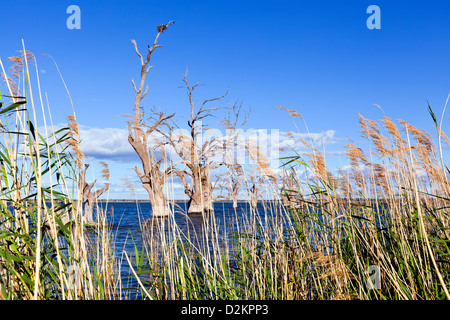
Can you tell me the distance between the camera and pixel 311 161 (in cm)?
289

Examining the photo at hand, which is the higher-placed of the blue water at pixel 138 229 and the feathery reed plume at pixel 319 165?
the feathery reed plume at pixel 319 165

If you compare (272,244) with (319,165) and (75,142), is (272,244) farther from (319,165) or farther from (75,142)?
(75,142)

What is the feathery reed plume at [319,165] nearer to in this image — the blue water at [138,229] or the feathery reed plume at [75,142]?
the blue water at [138,229]

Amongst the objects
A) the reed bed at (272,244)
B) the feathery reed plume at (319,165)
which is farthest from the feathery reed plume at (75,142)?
the feathery reed plume at (319,165)

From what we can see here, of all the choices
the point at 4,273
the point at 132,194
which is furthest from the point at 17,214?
the point at 132,194

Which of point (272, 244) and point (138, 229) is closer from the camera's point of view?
point (272, 244)

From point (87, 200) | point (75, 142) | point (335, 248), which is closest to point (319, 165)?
point (335, 248)

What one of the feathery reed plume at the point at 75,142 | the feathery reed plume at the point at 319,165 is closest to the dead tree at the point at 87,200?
the feathery reed plume at the point at 75,142

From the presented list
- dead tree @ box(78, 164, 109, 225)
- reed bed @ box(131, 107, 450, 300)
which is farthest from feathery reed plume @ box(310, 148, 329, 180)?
dead tree @ box(78, 164, 109, 225)

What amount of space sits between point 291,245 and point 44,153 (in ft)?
6.65
